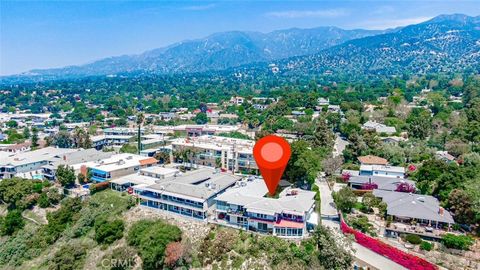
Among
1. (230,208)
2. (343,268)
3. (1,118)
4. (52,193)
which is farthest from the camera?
(1,118)

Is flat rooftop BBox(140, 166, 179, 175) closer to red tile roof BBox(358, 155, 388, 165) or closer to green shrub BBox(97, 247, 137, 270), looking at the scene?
green shrub BBox(97, 247, 137, 270)

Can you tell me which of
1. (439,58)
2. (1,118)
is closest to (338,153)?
(1,118)

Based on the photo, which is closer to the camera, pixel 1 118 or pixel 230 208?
pixel 230 208

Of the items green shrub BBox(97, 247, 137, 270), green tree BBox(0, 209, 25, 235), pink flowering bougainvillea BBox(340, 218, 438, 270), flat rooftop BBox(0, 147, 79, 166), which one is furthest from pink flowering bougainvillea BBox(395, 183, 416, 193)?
flat rooftop BBox(0, 147, 79, 166)

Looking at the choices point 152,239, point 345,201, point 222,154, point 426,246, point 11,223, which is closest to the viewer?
point 426,246

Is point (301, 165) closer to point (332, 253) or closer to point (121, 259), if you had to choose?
point (332, 253)

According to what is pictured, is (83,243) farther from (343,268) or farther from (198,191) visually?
(343,268)

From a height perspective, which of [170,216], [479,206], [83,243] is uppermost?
[479,206]

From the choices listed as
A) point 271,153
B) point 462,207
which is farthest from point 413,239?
point 271,153
